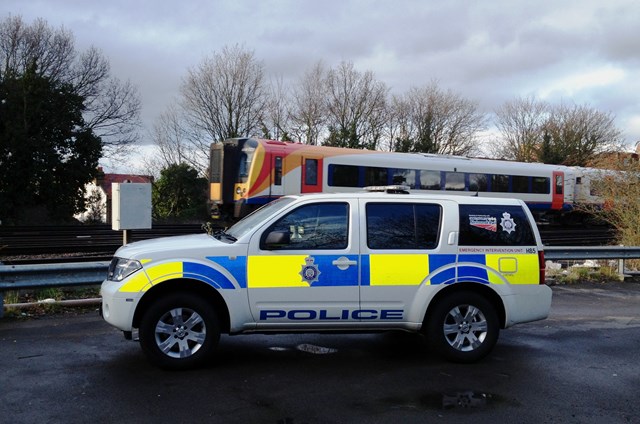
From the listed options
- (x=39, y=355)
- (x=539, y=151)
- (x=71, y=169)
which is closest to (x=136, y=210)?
(x=39, y=355)

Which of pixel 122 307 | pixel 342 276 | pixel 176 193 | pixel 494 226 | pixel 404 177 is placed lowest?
pixel 122 307

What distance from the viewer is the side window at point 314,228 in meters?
5.56

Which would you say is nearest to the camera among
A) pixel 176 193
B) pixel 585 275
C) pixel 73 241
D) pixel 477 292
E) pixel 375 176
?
pixel 477 292

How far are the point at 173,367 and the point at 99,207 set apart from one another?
29.6 meters

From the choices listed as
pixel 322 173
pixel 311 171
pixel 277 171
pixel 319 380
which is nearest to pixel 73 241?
pixel 277 171

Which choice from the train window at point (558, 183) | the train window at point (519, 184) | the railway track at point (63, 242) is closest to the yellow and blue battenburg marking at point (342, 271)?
the railway track at point (63, 242)

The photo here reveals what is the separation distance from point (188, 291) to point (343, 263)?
5.01 ft

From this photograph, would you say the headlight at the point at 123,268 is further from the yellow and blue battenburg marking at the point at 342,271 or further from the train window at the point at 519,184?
the train window at the point at 519,184

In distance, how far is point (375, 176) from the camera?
21.2 metres

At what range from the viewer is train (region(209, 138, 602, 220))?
61.9 ft

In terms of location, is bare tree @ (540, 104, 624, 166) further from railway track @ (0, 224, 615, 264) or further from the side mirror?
the side mirror

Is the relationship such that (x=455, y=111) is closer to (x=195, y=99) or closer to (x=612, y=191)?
(x=195, y=99)

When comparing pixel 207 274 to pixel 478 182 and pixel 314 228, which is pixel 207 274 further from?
pixel 478 182

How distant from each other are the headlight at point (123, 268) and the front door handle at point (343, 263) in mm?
1872
